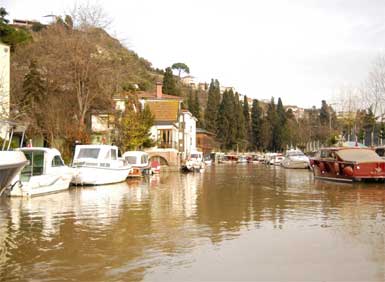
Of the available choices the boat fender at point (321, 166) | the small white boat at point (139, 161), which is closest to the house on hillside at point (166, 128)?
the small white boat at point (139, 161)

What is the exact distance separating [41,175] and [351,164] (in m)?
18.0

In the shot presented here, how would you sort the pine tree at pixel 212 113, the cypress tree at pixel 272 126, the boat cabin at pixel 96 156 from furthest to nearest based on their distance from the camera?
1. the cypress tree at pixel 272 126
2. the pine tree at pixel 212 113
3. the boat cabin at pixel 96 156

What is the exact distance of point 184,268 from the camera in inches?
369

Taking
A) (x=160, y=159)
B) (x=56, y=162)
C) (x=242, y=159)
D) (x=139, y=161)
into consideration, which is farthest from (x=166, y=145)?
(x=242, y=159)

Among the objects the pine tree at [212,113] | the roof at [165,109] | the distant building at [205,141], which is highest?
the pine tree at [212,113]

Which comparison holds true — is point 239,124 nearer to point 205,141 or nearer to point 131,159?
point 205,141

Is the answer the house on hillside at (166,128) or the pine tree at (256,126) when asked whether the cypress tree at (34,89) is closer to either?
the house on hillside at (166,128)

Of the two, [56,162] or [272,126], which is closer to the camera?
[56,162]

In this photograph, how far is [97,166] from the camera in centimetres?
3009

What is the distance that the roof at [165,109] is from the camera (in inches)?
2749

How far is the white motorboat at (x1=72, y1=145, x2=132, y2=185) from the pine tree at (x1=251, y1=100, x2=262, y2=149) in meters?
113

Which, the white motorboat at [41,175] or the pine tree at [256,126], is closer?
the white motorboat at [41,175]

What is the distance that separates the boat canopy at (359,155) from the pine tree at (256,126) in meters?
111

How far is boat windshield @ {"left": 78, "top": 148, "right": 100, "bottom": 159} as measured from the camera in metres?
31.5
